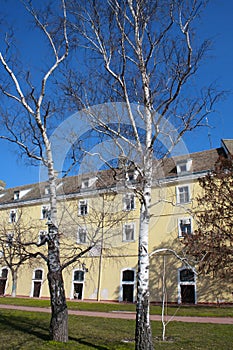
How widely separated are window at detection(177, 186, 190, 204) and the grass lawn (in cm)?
1330

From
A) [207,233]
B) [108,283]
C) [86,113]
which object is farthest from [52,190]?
[108,283]

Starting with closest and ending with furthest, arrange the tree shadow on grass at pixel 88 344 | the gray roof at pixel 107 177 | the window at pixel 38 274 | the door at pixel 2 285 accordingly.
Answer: the tree shadow on grass at pixel 88 344
the gray roof at pixel 107 177
the window at pixel 38 274
the door at pixel 2 285

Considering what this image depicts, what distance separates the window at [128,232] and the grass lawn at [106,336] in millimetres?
13965

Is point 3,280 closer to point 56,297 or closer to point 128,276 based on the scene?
point 128,276

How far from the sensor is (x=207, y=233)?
19906 millimetres

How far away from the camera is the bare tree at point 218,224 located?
19.1 metres

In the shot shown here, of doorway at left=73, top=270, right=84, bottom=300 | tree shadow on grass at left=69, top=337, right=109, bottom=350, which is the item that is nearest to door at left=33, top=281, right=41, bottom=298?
doorway at left=73, top=270, right=84, bottom=300

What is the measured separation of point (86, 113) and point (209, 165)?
60.8ft

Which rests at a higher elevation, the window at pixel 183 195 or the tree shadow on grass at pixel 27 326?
the window at pixel 183 195

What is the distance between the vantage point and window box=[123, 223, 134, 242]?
26906 millimetres

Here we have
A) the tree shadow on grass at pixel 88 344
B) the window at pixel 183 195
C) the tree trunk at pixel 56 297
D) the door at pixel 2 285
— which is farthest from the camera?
the door at pixel 2 285

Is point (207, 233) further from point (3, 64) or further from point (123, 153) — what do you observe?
point (3, 64)

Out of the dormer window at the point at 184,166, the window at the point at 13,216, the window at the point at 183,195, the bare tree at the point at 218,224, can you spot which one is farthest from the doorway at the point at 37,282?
the bare tree at the point at 218,224

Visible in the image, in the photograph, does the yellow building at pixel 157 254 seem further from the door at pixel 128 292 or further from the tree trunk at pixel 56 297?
the tree trunk at pixel 56 297
